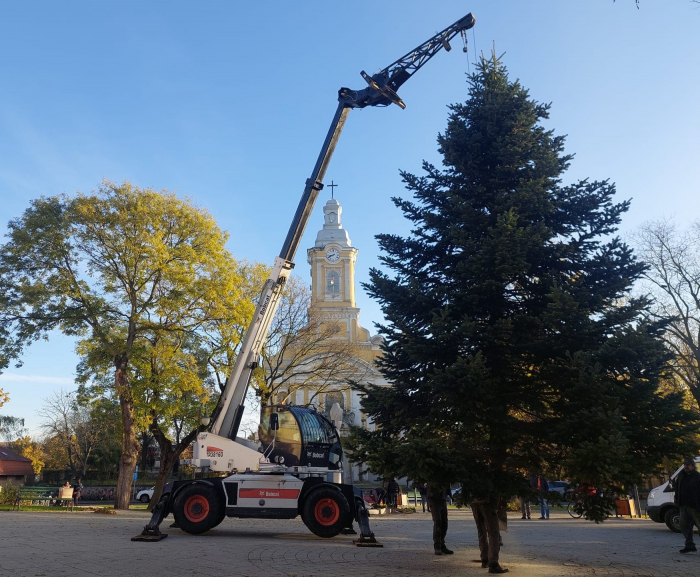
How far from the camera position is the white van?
14.5 metres

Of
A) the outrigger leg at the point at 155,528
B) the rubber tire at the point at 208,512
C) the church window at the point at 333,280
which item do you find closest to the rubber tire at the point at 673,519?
the rubber tire at the point at 208,512

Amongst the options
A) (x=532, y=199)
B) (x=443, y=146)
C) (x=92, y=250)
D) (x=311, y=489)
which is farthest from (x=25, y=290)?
(x=532, y=199)

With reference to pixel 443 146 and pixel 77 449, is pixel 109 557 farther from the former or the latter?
pixel 77 449

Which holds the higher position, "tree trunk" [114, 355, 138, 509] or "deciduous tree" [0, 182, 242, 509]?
"deciduous tree" [0, 182, 242, 509]

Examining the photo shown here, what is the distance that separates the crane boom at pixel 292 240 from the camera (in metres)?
13.7

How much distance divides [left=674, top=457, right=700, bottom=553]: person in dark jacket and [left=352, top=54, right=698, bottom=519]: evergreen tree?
255 cm

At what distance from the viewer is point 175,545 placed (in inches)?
449

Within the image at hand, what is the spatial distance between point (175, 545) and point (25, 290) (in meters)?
13.6

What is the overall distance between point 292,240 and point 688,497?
33.0ft

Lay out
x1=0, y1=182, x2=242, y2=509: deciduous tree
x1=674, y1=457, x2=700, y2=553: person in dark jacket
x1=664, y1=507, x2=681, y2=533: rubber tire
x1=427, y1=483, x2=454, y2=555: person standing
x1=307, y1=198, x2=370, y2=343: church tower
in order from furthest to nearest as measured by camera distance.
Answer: x1=307, y1=198, x2=370, y2=343: church tower → x1=0, y1=182, x2=242, y2=509: deciduous tree → x1=664, y1=507, x2=681, y2=533: rubber tire → x1=674, y1=457, x2=700, y2=553: person in dark jacket → x1=427, y1=483, x2=454, y2=555: person standing

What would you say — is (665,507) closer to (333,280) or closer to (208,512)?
(208,512)

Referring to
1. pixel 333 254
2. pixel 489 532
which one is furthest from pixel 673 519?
pixel 333 254

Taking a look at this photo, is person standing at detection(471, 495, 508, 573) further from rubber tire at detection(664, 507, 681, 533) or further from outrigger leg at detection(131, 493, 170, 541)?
rubber tire at detection(664, 507, 681, 533)

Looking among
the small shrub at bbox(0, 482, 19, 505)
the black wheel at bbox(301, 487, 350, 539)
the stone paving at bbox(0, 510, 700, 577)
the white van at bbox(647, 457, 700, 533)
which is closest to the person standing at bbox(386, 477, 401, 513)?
the stone paving at bbox(0, 510, 700, 577)
